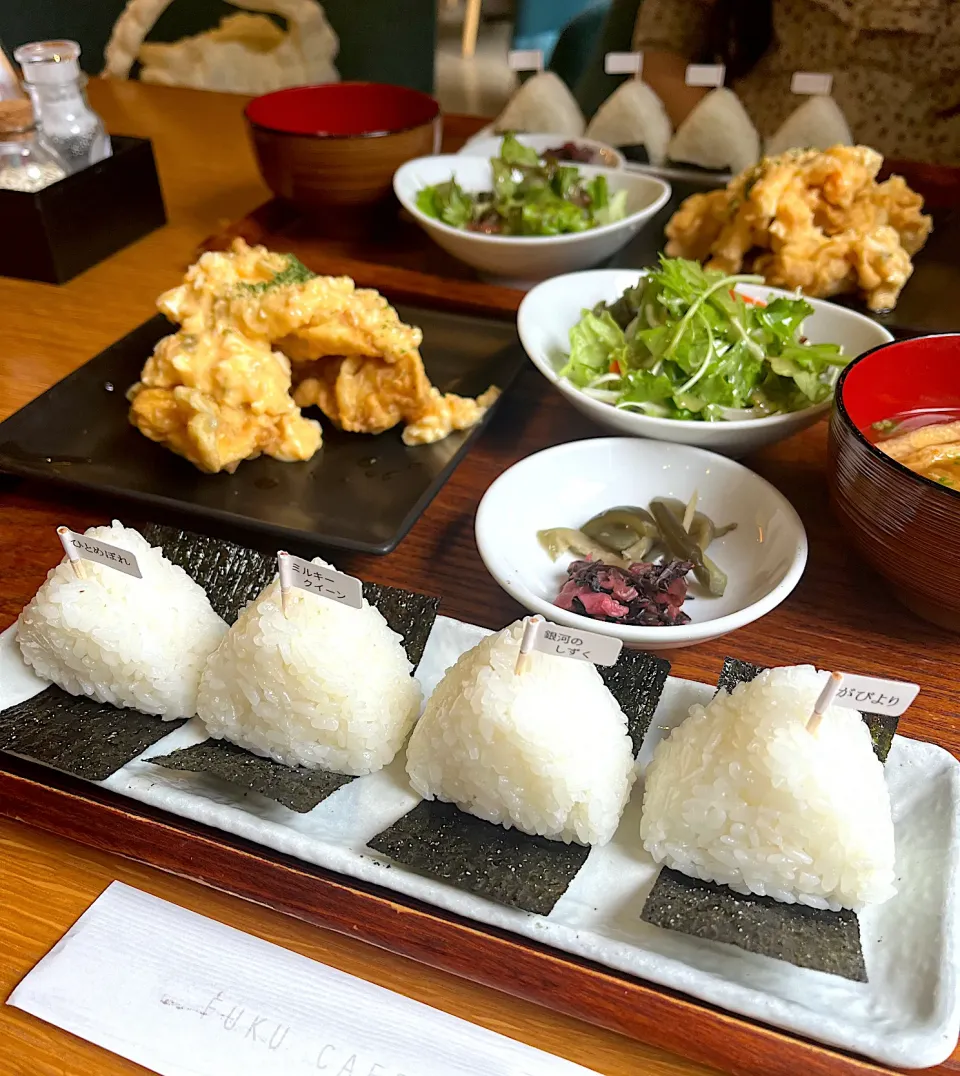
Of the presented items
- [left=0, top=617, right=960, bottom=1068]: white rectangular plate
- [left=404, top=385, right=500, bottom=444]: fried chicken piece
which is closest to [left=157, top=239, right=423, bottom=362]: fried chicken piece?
[left=404, top=385, right=500, bottom=444]: fried chicken piece

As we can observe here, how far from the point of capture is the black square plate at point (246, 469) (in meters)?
1.58

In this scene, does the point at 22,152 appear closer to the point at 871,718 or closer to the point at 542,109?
the point at 542,109

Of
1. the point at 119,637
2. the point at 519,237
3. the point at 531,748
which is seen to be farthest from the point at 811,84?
the point at 119,637

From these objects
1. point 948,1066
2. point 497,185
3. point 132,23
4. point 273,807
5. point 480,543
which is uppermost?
point 132,23

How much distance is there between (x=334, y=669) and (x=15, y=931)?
486mm

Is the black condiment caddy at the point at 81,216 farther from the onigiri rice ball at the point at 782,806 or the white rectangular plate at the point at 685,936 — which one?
the onigiri rice ball at the point at 782,806

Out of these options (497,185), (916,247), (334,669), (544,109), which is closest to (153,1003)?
(334,669)

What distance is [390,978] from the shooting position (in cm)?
106

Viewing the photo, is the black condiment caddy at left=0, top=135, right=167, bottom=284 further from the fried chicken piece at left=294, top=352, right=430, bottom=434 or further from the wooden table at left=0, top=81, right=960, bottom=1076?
the fried chicken piece at left=294, top=352, right=430, bottom=434

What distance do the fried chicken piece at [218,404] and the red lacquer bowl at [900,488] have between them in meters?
0.97

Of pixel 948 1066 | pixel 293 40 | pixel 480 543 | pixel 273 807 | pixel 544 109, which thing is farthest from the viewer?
pixel 293 40

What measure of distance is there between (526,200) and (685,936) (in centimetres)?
189

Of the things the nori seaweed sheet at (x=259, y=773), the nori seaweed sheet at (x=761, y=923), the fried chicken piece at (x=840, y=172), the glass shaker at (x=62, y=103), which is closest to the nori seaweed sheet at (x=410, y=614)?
the nori seaweed sheet at (x=259, y=773)

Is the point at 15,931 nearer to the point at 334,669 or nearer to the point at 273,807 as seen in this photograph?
the point at 273,807
